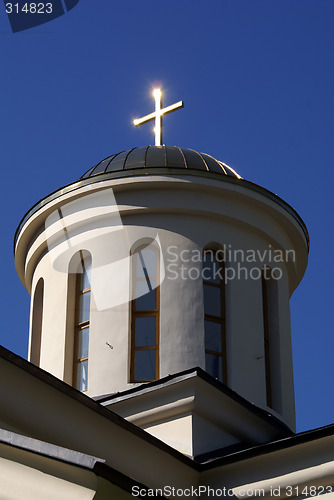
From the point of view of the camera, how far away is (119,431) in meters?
8.98

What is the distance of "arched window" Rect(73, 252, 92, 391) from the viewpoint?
1172 cm

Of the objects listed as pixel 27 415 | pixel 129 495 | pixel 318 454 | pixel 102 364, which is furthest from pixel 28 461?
pixel 102 364

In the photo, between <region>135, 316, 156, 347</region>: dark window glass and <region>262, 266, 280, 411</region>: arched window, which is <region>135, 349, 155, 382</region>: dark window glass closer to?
<region>135, 316, 156, 347</region>: dark window glass

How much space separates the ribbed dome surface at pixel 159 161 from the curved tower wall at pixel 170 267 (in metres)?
0.43

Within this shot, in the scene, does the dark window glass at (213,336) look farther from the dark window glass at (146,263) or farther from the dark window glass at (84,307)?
the dark window glass at (84,307)

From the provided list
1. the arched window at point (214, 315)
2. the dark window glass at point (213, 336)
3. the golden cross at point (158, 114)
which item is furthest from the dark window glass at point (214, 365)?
the golden cross at point (158, 114)

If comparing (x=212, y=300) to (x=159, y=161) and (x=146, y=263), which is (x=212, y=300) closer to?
(x=146, y=263)

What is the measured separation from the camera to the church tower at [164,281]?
11.4 meters

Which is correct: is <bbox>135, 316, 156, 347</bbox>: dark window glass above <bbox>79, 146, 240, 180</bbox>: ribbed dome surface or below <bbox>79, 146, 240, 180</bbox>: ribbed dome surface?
below

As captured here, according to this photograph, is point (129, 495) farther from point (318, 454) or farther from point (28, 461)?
→ point (318, 454)

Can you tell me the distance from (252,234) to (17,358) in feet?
17.0

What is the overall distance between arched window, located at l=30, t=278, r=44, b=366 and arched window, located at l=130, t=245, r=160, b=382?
1515 mm

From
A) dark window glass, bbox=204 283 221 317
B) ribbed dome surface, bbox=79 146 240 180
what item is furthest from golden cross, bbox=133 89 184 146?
dark window glass, bbox=204 283 221 317

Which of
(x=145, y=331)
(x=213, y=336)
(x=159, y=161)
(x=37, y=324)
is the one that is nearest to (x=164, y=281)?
(x=145, y=331)
